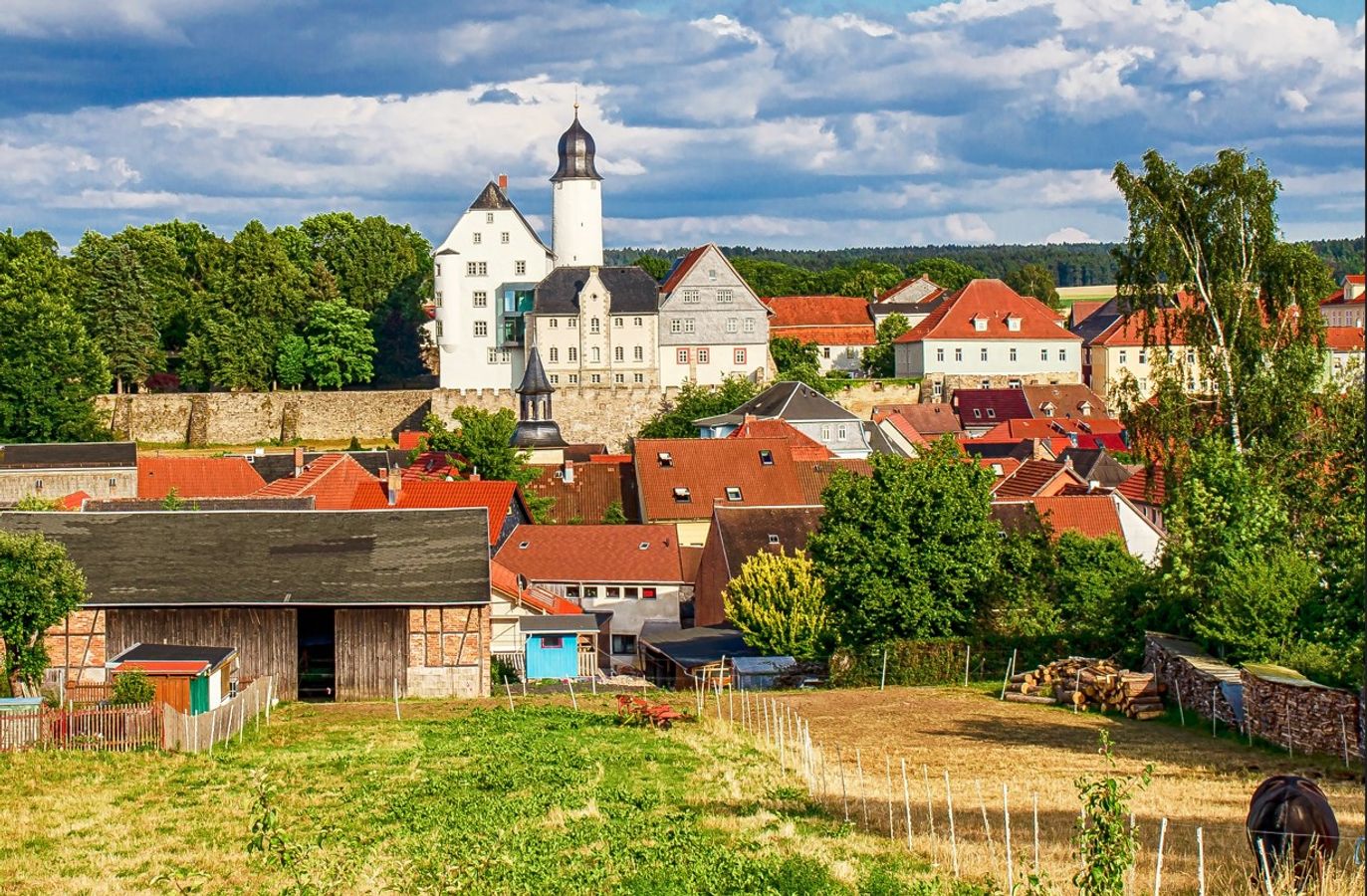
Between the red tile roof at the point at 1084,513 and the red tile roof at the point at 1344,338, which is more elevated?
the red tile roof at the point at 1344,338

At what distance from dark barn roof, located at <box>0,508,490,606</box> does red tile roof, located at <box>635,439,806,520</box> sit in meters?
21.3

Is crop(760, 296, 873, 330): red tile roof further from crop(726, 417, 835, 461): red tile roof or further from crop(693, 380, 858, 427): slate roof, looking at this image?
crop(726, 417, 835, 461): red tile roof

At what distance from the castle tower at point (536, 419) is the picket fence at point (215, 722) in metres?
37.9

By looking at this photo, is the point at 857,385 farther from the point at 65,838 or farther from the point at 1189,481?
the point at 65,838

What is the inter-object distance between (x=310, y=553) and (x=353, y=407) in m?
49.9

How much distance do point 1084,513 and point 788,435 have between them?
69.6 ft

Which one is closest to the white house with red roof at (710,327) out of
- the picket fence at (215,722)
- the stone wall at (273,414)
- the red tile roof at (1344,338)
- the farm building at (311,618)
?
the stone wall at (273,414)

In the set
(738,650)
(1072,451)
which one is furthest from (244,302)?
(738,650)

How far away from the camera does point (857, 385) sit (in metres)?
89.9

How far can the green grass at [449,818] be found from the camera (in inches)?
640

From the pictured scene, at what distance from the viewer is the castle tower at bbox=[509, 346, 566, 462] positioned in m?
70.2

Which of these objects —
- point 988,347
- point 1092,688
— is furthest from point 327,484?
point 988,347

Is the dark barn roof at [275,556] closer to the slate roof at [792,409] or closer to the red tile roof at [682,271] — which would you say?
the slate roof at [792,409]

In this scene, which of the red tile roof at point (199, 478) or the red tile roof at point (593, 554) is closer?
the red tile roof at point (593, 554)
